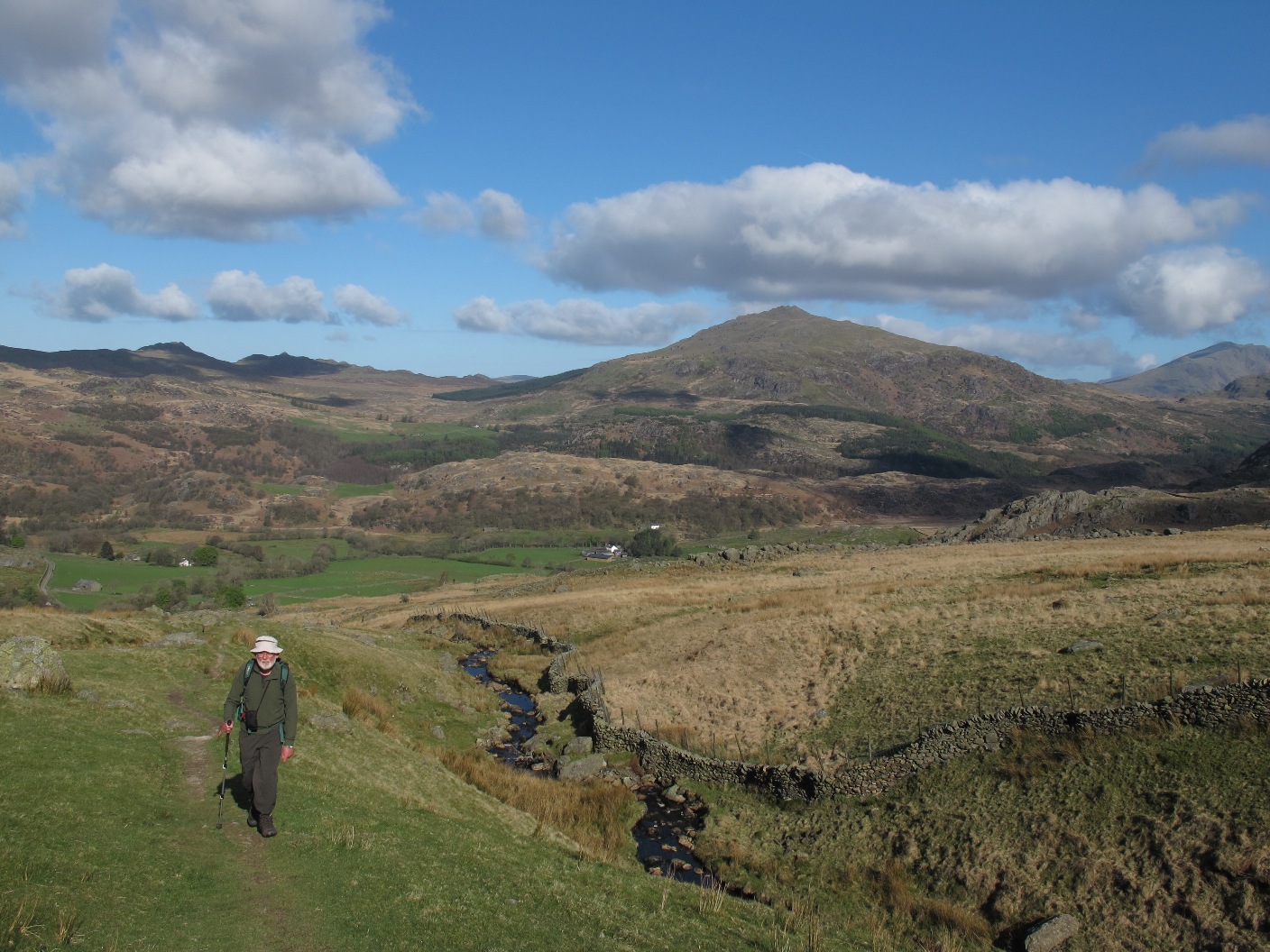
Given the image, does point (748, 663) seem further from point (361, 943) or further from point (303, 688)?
point (361, 943)

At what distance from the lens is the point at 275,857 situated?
13016mm

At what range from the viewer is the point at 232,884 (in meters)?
11.8

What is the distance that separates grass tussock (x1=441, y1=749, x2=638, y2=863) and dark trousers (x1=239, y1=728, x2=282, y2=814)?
8916 millimetres

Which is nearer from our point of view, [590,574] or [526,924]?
[526,924]

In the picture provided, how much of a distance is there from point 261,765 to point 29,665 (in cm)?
943

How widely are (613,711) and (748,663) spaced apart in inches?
278

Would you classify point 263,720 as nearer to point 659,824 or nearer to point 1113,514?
point 659,824

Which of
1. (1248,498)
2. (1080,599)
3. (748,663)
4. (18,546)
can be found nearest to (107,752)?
(748,663)

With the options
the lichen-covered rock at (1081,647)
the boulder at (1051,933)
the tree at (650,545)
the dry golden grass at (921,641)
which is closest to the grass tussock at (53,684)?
the dry golden grass at (921,641)

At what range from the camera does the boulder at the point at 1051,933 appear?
17.0m

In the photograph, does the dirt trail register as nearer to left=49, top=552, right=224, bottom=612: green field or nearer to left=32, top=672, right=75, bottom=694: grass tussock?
left=32, top=672, right=75, bottom=694: grass tussock

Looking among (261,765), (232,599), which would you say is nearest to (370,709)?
(261,765)

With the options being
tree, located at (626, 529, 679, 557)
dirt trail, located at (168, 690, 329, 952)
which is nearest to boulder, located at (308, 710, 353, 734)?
dirt trail, located at (168, 690, 329, 952)

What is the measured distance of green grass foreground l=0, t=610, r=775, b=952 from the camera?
1065cm
